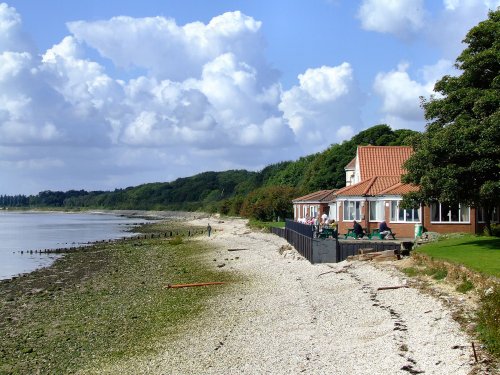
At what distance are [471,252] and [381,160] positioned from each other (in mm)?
26519

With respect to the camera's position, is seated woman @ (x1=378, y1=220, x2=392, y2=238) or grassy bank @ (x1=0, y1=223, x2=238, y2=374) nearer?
grassy bank @ (x1=0, y1=223, x2=238, y2=374)

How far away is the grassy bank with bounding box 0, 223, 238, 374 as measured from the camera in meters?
16.7

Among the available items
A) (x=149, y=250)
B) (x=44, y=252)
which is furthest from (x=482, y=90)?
(x=44, y=252)

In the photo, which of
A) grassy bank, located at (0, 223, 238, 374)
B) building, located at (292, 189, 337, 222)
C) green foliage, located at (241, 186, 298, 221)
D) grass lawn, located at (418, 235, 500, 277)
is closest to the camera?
grassy bank, located at (0, 223, 238, 374)

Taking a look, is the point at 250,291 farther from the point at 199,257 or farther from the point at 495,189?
the point at 199,257

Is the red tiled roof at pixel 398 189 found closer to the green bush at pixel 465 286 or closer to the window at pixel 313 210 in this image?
the window at pixel 313 210

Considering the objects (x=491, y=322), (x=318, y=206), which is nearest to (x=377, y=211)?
(x=318, y=206)

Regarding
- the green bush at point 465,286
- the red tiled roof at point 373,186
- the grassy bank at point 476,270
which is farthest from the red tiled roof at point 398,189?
the green bush at point 465,286

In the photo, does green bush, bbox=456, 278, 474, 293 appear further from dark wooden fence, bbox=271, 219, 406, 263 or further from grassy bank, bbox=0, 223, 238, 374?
dark wooden fence, bbox=271, 219, 406, 263

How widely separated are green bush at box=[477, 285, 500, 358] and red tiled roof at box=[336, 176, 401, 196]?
24698 millimetres

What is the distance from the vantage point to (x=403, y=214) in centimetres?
3719

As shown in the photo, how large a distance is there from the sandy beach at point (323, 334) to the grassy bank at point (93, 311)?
4.23ft

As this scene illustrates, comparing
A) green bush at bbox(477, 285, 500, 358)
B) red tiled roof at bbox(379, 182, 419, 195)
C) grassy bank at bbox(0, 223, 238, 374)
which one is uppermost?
red tiled roof at bbox(379, 182, 419, 195)

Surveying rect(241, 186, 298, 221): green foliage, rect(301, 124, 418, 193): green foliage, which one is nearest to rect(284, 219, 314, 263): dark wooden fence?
rect(241, 186, 298, 221): green foliage
